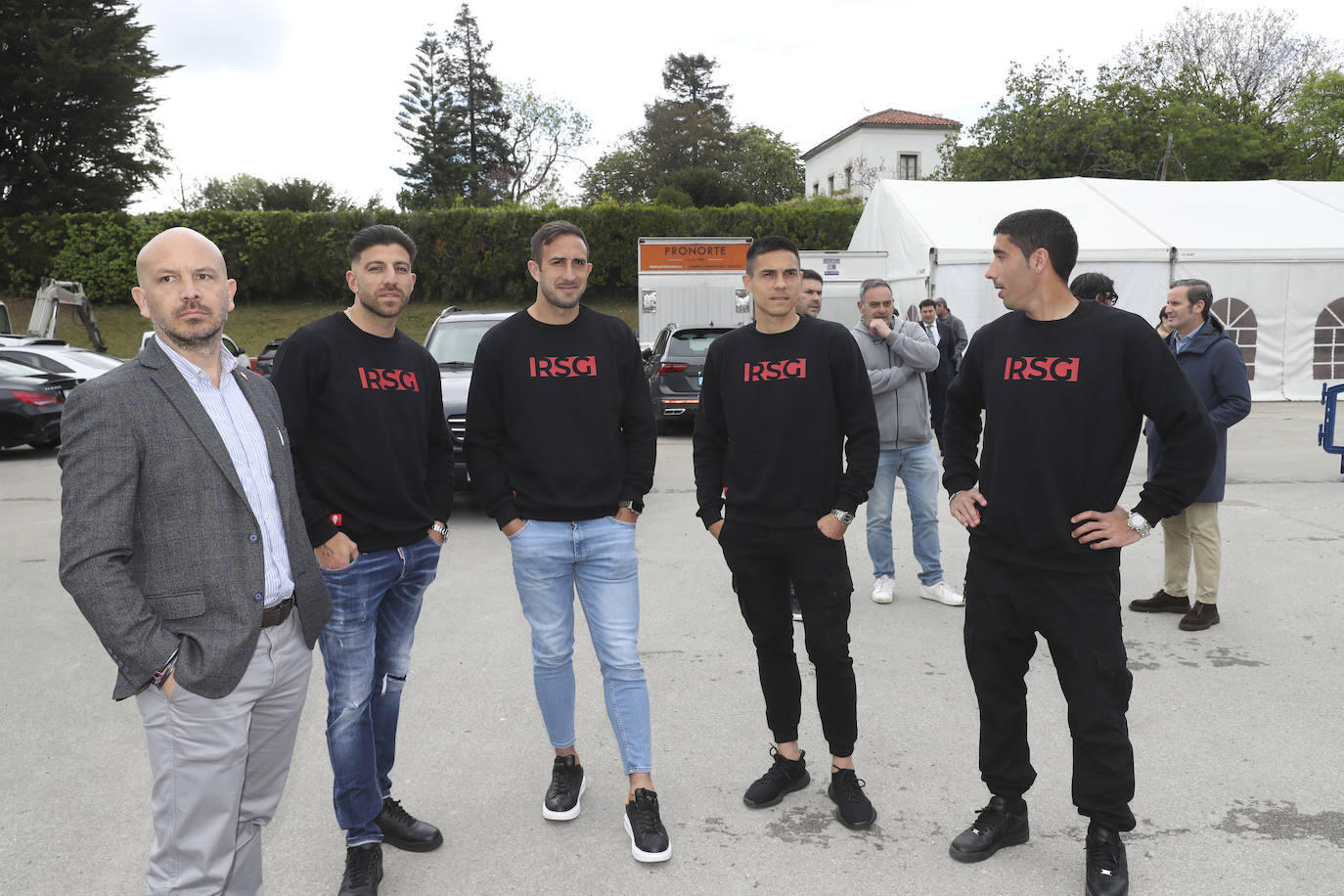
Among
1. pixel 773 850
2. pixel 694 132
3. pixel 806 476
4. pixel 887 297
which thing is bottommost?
pixel 773 850

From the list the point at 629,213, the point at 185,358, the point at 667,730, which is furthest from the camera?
the point at 629,213

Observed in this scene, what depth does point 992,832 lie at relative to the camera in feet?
9.96

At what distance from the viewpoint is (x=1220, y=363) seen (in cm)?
527

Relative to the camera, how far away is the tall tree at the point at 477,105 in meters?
54.1

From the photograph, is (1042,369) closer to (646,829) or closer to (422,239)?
(646,829)

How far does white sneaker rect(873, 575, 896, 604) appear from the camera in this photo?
588 centimetres

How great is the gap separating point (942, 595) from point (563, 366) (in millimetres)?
3564

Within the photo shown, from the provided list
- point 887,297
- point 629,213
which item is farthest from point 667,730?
point 629,213

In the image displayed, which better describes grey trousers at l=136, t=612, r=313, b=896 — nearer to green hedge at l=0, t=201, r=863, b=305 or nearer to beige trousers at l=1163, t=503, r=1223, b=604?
beige trousers at l=1163, t=503, r=1223, b=604

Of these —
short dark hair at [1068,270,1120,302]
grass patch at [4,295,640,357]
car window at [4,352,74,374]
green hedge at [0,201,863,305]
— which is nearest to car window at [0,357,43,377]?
car window at [4,352,74,374]

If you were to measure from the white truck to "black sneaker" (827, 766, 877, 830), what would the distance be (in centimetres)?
1519

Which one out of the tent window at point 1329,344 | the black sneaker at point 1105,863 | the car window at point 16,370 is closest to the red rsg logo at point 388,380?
the black sneaker at point 1105,863

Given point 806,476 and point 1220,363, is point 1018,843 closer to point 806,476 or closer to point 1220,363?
point 806,476

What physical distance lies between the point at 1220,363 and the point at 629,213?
79.3 ft
